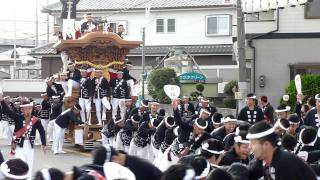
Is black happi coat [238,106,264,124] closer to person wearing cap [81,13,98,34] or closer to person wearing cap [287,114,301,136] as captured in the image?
person wearing cap [287,114,301,136]

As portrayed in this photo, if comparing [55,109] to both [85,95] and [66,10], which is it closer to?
[85,95]

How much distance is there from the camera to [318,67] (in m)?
23.5

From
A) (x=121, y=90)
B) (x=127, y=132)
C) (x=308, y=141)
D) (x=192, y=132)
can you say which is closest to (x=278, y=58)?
(x=121, y=90)

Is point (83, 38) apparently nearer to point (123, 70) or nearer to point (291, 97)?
point (123, 70)

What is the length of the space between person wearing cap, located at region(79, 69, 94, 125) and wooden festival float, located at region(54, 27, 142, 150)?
8.1 inches

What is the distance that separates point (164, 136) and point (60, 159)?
5.53 m

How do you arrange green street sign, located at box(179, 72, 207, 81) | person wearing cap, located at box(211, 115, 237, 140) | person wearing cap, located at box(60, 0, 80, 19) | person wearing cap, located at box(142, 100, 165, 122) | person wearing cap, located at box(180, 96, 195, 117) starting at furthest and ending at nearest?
green street sign, located at box(179, 72, 207, 81) < person wearing cap, located at box(60, 0, 80, 19) < person wearing cap, located at box(180, 96, 195, 117) < person wearing cap, located at box(142, 100, 165, 122) < person wearing cap, located at box(211, 115, 237, 140)

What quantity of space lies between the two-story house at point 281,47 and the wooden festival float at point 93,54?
5.00m

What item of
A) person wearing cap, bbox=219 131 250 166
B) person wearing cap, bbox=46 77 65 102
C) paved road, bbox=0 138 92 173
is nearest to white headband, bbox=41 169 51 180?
person wearing cap, bbox=219 131 250 166

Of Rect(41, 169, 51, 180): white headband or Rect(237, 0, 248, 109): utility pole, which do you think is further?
Rect(237, 0, 248, 109): utility pole

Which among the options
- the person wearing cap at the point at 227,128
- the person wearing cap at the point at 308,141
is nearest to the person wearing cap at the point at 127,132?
the person wearing cap at the point at 227,128

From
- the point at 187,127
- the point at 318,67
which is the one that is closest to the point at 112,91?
the point at 318,67

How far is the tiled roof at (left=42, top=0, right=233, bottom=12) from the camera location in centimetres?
4081

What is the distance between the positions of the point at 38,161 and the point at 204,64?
2251 cm
